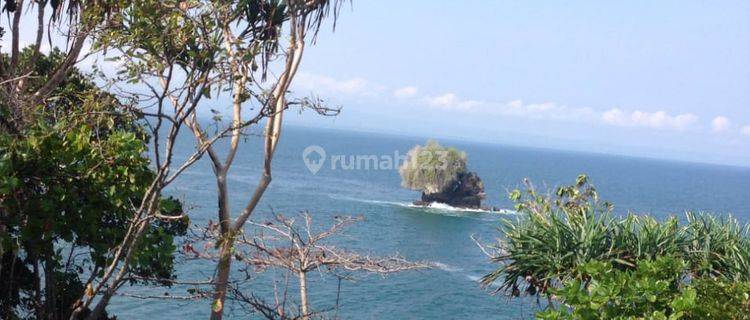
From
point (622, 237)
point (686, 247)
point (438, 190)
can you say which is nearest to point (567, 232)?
point (622, 237)

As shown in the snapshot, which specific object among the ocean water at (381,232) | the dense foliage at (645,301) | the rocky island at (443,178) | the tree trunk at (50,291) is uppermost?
the dense foliage at (645,301)

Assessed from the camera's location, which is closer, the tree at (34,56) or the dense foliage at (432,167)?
the tree at (34,56)

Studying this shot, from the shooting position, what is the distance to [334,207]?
5306 centimetres

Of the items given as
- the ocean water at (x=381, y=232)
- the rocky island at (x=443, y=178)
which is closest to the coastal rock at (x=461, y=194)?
the rocky island at (x=443, y=178)

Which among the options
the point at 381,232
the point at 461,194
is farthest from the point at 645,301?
the point at 461,194

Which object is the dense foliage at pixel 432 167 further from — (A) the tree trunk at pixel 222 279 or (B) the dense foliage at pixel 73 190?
(B) the dense foliage at pixel 73 190

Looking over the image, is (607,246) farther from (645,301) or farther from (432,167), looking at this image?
(432,167)

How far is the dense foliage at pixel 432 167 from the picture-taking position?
6097cm

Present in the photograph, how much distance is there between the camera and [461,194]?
6100 centimetres

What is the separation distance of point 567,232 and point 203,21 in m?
4.39

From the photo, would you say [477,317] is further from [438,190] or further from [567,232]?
[438,190]

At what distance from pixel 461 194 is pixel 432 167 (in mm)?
3055

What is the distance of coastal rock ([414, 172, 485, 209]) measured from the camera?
60.9m

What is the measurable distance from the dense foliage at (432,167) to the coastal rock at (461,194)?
366 millimetres
